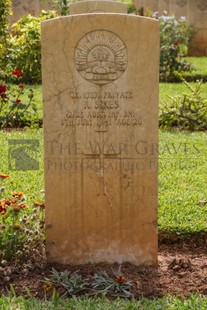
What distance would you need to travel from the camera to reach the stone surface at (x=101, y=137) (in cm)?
396

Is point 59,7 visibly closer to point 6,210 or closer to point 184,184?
point 184,184

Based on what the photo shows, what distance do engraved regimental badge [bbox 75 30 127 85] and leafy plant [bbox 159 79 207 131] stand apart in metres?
4.23

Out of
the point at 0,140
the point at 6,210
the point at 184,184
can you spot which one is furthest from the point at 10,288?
the point at 0,140

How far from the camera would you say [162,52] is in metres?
12.6

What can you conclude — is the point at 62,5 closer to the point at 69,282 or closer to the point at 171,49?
the point at 171,49

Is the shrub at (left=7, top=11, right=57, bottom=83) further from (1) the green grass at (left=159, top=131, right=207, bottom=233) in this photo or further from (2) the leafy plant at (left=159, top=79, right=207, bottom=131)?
(1) the green grass at (left=159, top=131, right=207, bottom=233)

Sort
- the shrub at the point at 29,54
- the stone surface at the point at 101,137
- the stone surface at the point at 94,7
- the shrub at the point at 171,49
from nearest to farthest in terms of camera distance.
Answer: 1. the stone surface at the point at 101,137
2. the stone surface at the point at 94,7
3. the shrub at the point at 29,54
4. the shrub at the point at 171,49

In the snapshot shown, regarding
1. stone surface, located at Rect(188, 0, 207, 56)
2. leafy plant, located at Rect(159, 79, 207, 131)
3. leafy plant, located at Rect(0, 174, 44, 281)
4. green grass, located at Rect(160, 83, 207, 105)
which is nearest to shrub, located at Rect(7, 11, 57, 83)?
Answer: green grass, located at Rect(160, 83, 207, 105)

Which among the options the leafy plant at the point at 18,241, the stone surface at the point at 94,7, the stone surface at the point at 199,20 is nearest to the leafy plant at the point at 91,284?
the leafy plant at the point at 18,241

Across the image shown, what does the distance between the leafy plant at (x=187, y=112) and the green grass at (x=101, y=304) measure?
470cm

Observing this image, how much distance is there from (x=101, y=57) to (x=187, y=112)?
4.43 metres

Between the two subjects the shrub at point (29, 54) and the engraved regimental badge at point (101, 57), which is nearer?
the engraved regimental badge at point (101, 57)

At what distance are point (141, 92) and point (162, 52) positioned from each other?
28.9ft

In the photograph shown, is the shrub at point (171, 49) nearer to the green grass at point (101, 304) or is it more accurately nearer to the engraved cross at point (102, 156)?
the engraved cross at point (102, 156)
